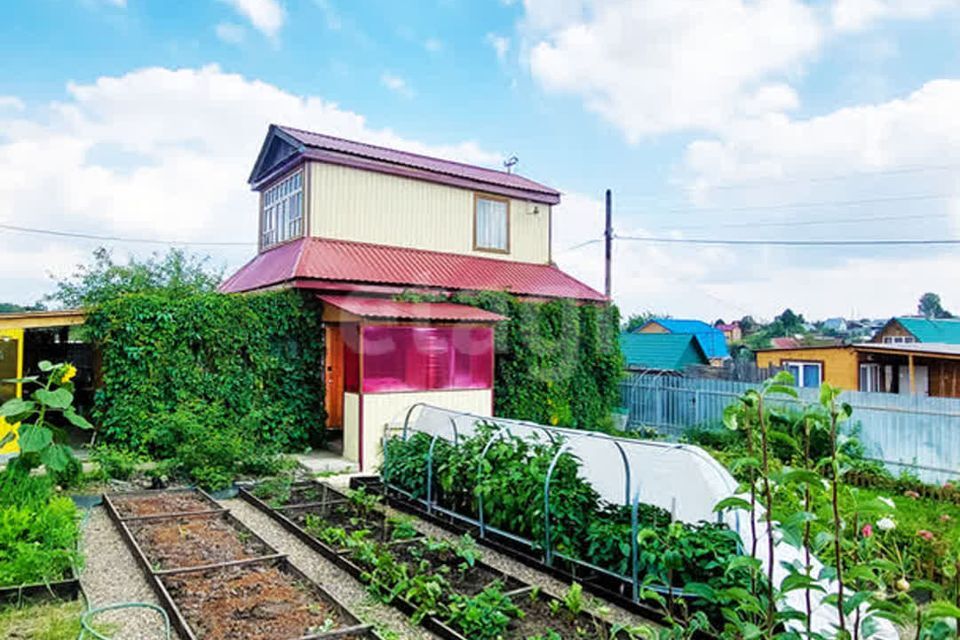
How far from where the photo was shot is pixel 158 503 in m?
7.20

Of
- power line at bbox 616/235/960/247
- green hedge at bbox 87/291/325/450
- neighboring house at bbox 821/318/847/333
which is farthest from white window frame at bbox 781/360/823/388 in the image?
neighboring house at bbox 821/318/847/333

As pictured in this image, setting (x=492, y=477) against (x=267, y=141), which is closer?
(x=492, y=477)

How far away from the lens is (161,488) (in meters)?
8.02

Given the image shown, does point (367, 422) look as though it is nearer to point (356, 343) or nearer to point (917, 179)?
point (356, 343)

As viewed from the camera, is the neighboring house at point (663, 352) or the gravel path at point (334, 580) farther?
the neighboring house at point (663, 352)

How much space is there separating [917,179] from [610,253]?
33.8 ft

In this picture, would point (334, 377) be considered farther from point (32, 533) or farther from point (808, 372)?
point (808, 372)

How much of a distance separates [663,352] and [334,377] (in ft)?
42.1

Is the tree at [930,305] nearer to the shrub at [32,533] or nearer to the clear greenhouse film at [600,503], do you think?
the clear greenhouse film at [600,503]

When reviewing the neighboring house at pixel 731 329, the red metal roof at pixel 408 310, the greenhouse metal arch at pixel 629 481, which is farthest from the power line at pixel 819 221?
the neighboring house at pixel 731 329

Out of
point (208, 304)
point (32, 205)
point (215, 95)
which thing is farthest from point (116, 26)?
point (32, 205)

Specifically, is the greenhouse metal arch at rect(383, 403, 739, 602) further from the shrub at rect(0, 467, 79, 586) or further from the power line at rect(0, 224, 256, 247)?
the power line at rect(0, 224, 256, 247)

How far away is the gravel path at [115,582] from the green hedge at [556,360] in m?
8.01

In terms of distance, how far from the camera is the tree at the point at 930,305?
2299 inches
